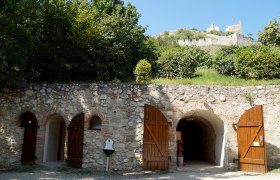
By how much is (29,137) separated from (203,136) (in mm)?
8731

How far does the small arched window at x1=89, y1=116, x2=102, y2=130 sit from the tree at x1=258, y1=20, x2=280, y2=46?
20.7m

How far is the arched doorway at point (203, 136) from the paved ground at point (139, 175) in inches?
63.3

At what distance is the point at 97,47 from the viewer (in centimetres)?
1544

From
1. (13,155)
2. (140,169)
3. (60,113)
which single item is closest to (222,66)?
(140,169)

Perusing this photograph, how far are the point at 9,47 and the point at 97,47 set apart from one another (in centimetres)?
551

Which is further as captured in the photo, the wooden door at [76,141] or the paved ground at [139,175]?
the wooden door at [76,141]

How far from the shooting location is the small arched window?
10891 mm

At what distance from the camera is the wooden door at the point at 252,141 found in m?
9.58

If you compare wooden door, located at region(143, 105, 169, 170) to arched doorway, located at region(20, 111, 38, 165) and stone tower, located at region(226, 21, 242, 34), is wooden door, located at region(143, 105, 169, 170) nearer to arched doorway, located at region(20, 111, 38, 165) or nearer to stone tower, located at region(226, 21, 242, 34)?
arched doorway, located at region(20, 111, 38, 165)

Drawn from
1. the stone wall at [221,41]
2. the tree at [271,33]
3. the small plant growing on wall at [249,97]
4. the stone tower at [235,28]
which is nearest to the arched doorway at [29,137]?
the small plant growing on wall at [249,97]

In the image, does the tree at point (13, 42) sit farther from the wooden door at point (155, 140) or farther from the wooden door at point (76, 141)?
the wooden door at point (155, 140)

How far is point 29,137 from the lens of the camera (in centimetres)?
1131

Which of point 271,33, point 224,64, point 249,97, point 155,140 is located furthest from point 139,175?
point 271,33

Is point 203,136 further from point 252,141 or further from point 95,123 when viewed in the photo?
point 95,123
